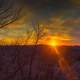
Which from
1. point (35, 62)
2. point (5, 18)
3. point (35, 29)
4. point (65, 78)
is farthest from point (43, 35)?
point (35, 62)

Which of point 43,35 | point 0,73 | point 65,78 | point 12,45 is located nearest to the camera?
point 43,35

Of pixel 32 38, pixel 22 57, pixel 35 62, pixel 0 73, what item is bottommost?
pixel 35 62

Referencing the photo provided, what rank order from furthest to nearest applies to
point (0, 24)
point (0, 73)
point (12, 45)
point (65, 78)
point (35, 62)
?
point (35, 62), point (65, 78), point (0, 73), point (12, 45), point (0, 24)

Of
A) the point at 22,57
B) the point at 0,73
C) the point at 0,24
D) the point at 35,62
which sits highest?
the point at 0,24

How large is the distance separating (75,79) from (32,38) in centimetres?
844

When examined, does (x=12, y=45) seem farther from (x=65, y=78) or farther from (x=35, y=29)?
A: (x=65, y=78)

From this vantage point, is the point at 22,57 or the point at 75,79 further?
the point at 75,79

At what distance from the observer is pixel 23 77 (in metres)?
19.7

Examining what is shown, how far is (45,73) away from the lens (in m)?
19.6

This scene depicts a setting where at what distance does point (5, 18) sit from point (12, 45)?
4201 millimetres

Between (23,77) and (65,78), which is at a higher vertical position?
(23,77)

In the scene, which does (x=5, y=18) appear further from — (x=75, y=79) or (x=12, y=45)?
(x=75, y=79)

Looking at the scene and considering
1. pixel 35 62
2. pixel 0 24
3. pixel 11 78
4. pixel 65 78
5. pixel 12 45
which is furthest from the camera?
pixel 35 62

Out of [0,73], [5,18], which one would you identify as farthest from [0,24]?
[0,73]
